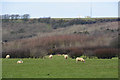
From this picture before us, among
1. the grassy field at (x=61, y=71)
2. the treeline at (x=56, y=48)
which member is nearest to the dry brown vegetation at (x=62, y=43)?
the treeline at (x=56, y=48)

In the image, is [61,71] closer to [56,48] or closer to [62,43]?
[62,43]

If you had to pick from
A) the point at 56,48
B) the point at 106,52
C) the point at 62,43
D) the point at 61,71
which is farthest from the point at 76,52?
the point at 61,71

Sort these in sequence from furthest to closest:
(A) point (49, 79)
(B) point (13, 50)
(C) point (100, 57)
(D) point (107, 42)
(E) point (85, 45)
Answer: (B) point (13, 50), (C) point (100, 57), (E) point (85, 45), (D) point (107, 42), (A) point (49, 79)

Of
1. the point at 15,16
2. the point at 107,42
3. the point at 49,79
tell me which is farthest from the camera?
the point at 15,16

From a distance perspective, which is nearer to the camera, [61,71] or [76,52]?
[61,71]

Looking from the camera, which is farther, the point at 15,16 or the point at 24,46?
the point at 15,16

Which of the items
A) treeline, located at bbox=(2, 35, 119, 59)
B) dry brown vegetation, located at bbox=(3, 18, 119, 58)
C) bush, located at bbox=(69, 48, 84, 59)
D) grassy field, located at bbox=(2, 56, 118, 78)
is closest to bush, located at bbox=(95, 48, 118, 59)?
treeline, located at bbox=(2, 35, 119, 59)

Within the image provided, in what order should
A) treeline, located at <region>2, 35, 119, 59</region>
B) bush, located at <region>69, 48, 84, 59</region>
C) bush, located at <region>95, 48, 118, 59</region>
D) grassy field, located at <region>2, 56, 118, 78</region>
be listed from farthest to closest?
1. bush, located at <region>69, 48, 84, 59</region>
2. treeline, located at <region>2, 35, 119, 59</region>
3. bush, located at <region>95, 48, 118, 59</region>
4. grassy field, located at <region>2, 56, 118, 78</region>

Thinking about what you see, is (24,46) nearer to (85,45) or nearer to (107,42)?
(85,45)

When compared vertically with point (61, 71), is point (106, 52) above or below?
above

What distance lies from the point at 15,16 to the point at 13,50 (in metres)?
38.2

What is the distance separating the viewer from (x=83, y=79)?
19953 mm

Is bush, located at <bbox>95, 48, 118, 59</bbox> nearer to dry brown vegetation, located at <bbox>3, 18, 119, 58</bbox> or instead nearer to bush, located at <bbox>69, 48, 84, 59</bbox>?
dry brown vegetation, located at <bbox>3, 18, 119, 58</bbox>

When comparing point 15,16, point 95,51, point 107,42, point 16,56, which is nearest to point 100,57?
point 95,51
